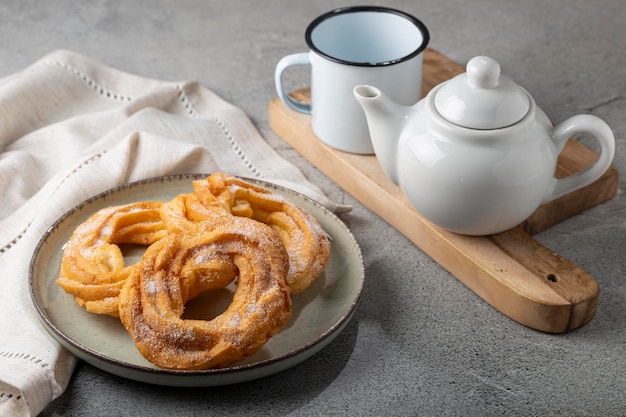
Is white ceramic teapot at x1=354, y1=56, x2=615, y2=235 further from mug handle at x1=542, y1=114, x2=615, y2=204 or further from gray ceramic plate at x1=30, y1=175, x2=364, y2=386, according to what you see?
gray ceramic plate at x1=30, y1=175, x2=364, y2=386

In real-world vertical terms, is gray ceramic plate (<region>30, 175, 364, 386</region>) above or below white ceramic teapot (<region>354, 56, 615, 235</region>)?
below

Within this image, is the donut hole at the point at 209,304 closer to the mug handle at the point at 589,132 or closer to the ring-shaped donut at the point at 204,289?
the ring-shaped donut at the point at 204,289

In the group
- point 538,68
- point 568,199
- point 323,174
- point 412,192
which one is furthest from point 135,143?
point 538,68

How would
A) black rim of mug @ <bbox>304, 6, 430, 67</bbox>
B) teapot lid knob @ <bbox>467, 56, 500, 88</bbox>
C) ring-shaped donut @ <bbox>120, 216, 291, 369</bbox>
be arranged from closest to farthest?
ring-shaped donut @ <bbox>120, 216, 291, 369</bbox>
teapot lid knob @ <bbox>467, 56, 500, 88</bbox>
black rim of mug @ <bbox>304, 6, 430, 67</bbox>

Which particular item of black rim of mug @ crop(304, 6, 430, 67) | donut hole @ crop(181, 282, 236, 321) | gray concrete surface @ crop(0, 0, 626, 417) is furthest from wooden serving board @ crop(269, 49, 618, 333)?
donut hole @ crop(181, 282, 236, 321)

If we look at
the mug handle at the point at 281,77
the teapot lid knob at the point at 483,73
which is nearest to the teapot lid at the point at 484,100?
the teapot lid knob at the point at 483,73

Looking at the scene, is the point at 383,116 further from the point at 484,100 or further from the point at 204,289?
the point at 204,289
